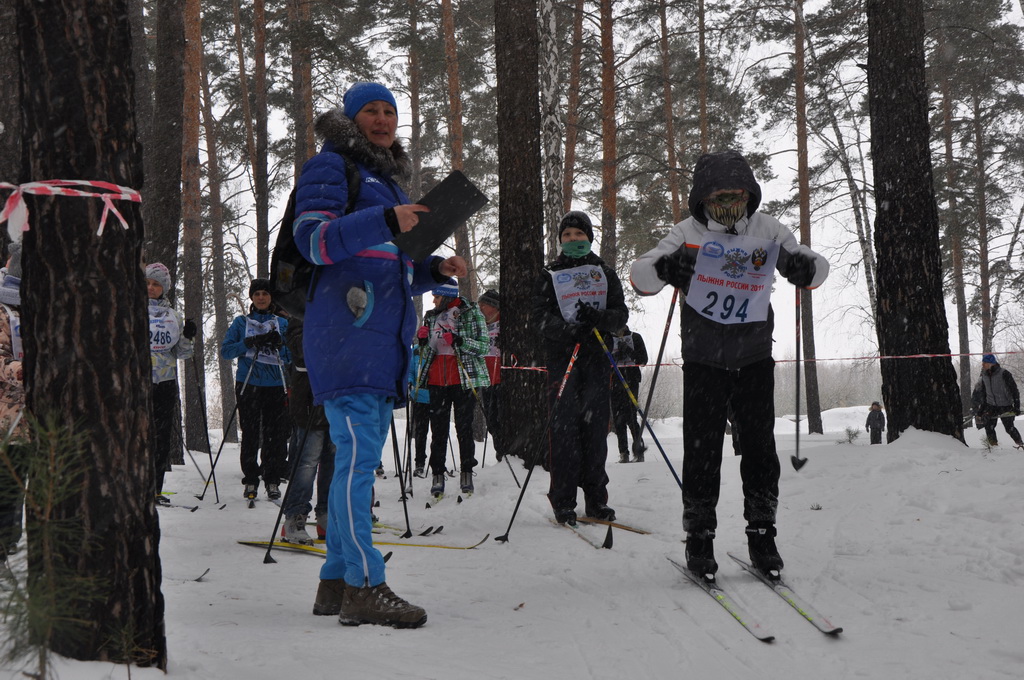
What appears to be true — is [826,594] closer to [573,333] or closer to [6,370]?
[573,333]

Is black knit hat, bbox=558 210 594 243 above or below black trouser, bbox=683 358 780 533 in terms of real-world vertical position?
above

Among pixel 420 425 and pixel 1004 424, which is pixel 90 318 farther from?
pixel 1004 424

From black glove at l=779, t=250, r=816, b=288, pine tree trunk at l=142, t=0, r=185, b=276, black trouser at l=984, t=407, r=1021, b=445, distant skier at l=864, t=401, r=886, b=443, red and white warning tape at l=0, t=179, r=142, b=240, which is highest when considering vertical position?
pine tree trunk at l=142, t=0, r=185, b=276

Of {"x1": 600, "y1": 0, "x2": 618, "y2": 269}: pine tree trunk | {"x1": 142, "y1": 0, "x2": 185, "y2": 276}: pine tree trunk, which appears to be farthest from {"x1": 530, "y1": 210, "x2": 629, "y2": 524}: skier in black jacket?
{"x1": 600, "y1": 0, "x2": 618, "y2": 269}: pine tree trunk

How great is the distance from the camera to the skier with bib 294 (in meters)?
3.94

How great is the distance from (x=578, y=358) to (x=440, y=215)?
260 cm

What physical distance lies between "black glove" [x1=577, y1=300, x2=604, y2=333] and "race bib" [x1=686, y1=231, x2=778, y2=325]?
150 cm

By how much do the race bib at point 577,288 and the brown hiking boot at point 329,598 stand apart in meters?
2.80

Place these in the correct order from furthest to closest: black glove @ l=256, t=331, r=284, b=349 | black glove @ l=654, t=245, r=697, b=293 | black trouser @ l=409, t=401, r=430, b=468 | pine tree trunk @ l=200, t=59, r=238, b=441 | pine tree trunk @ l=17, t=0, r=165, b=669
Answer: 1. pine tree trunk @ l=200, t=59, r=238, b=441
2. black trouser @ l=409, t=401, r=430, b=468
3. black glove @ l=256, t=331, r=284, b=349
4. black glove @ l=654, t=245, r=697, b=293
5. pine tree trunk @ l=17, t=0, r=165, b=669

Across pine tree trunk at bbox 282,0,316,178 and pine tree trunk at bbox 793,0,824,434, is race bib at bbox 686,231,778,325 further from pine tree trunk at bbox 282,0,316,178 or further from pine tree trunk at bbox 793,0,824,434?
pine tree trunk at bbox 793,0,824,434

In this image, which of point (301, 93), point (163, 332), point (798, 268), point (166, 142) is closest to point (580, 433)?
point (798, 268)

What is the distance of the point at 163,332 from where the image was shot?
23.6ft

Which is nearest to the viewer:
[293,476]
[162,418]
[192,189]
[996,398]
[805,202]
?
[293,476]

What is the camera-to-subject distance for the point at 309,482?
5.34 m
